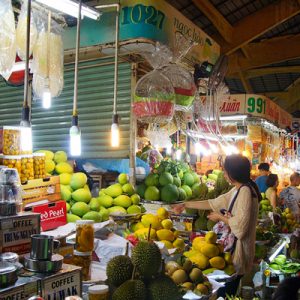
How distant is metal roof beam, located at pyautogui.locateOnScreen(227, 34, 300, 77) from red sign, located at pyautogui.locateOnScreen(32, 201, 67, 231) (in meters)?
7.80

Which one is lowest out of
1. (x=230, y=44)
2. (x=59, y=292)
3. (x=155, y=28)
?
(x=59, y=292)

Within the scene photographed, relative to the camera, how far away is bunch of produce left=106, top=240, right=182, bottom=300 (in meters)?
1.79

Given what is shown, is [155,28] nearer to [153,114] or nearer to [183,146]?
[153,114]

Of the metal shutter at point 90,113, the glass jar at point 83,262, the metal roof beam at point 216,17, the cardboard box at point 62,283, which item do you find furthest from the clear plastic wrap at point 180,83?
the metal roof beam at point 216,17

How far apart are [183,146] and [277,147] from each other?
4453mm

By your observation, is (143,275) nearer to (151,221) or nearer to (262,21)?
(151,221)

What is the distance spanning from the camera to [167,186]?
4297 millimetres

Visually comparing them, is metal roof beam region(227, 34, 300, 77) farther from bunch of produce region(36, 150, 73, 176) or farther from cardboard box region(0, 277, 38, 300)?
cardboard box region(0, 277, 38, 300)

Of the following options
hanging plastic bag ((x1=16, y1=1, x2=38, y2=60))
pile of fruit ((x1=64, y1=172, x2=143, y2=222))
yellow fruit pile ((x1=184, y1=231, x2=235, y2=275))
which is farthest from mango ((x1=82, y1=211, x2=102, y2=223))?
hanging plastic bag ((x1=16, y1=1, x2=38, y2=60))

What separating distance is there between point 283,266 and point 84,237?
101 inches

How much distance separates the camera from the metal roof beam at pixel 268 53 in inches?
354

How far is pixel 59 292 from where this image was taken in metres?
1.43

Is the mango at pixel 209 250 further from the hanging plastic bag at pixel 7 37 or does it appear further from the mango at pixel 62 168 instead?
the hanging plastic bag at pixel 7 37

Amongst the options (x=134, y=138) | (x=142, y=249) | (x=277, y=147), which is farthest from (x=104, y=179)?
(x=277, y=147)
